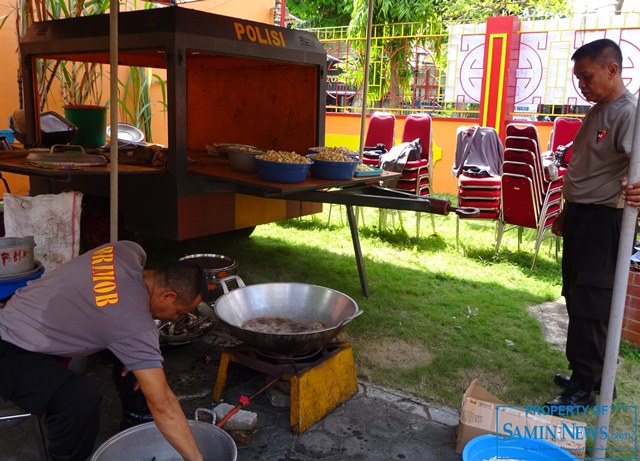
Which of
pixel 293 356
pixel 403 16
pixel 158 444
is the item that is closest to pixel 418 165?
pixel 293 356

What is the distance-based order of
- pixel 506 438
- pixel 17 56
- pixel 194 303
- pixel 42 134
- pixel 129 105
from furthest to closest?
pixel 129 105, pixel 17 56, pixel 42 134, pixel 506 438, pixel 194 303

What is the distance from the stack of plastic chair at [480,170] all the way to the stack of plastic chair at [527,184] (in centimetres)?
35

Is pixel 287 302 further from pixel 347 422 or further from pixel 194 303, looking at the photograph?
pixel 194 303

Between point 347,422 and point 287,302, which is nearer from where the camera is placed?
point 347,422

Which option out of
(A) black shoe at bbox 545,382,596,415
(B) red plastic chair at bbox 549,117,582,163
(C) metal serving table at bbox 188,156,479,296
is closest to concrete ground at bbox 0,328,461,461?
(A) black shoe at bbox 545,382,596,415

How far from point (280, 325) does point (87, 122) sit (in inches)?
136

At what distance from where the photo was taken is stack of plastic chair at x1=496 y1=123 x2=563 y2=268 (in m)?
5.31

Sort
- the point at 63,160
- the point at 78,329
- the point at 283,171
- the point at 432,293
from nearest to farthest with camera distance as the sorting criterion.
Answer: the point at 78,329 → the point at 283,171 → the point at 63,160 → the point at 432,293

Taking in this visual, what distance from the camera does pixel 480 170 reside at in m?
6.36

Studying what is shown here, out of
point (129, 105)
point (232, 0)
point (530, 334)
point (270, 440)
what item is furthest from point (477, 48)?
point (270, 440)

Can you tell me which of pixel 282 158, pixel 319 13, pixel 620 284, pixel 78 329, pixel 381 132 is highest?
pixel 319 13

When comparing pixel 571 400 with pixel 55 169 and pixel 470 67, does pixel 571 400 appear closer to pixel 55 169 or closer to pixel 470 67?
pixel 55 169

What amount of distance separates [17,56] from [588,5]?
15272mm

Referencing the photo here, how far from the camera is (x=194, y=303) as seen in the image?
2150 mm
